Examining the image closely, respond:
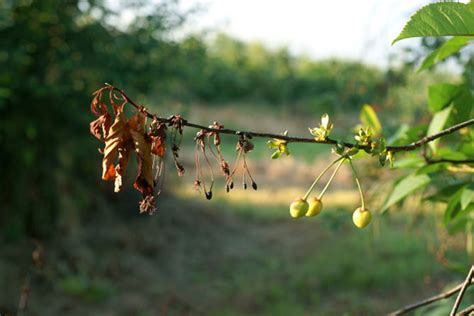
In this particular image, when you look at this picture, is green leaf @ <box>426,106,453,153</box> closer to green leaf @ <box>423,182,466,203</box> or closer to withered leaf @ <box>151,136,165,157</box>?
green leaf @ <box>423,182,466,203</box>

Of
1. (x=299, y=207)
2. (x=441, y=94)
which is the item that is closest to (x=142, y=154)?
(x=299, y=207)

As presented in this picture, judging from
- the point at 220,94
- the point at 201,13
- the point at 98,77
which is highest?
the point at 220,94

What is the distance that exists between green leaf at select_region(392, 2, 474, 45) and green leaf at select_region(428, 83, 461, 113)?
0.37m

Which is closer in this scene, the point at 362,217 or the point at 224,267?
the point at 362,217

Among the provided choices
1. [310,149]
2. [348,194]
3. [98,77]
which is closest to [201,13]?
[98,77]

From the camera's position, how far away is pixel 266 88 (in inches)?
900

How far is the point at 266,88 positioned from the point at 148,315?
63.7 feet

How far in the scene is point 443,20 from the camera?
0.71 metres

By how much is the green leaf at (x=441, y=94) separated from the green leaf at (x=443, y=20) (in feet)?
1.21

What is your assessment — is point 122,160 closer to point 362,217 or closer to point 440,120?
point 362,217

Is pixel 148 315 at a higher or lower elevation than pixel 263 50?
lower

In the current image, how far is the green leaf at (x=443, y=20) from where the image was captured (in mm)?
704

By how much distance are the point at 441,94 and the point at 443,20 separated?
0.39 metres

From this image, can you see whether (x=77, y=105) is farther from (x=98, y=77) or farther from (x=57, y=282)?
(x=57, y=282)
